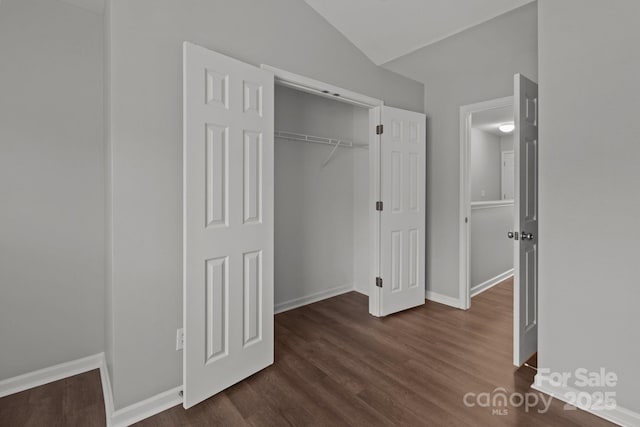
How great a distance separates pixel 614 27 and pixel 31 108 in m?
3.55

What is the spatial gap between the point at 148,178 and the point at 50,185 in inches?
35.5

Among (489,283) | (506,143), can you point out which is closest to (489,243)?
(489,283)

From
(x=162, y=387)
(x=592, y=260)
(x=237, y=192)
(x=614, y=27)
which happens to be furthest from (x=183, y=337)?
(x=614, y=27)

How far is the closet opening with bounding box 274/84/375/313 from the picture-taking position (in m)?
3.27

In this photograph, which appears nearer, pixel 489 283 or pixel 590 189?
pixel 590 189

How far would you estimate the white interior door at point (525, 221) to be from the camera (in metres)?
2.19

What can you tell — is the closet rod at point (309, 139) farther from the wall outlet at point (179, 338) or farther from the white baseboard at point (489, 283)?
the white baseboard at point (489, 283)

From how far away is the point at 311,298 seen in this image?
3.58m

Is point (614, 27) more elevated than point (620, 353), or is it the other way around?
point (614, 27)

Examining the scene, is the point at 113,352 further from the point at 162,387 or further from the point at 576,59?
the point at 576,59

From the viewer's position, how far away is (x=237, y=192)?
1984mm

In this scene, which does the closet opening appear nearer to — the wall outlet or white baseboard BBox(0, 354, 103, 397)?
the wall outlet

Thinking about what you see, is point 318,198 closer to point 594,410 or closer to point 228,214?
point 228,214

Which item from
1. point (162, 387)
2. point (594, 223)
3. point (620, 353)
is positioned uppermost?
point (594, 223)
